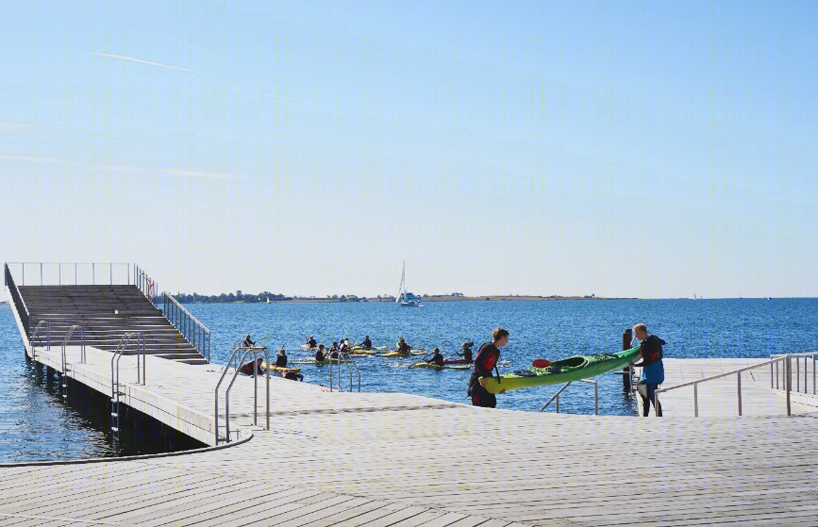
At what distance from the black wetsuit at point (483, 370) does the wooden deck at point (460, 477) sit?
637mm

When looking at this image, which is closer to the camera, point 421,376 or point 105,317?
point 105,317

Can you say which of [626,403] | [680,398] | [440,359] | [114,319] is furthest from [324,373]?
[680,398]

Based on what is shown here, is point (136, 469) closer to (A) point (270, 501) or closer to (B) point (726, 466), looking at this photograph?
(A) point (270, 501)

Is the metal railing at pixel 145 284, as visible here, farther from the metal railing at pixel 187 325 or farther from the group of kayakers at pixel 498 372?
the group of kayakers at pixel 498 372

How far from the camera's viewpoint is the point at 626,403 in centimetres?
3158

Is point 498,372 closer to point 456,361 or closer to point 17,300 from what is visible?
point 17,300

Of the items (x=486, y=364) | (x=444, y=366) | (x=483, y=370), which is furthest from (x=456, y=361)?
(x=486, y=364)

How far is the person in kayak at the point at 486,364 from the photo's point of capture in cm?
1301

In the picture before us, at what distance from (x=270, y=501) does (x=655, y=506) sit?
299 cm

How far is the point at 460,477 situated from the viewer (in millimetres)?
8500

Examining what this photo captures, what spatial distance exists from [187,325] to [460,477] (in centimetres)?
2731

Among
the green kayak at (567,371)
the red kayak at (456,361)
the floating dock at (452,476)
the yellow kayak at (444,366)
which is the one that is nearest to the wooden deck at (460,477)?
the floating dock at (452,476)

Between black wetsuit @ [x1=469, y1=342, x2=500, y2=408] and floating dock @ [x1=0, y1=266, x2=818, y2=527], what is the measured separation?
54 cm

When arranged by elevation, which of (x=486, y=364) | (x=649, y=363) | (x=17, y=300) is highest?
→ (x=17, y=300)
